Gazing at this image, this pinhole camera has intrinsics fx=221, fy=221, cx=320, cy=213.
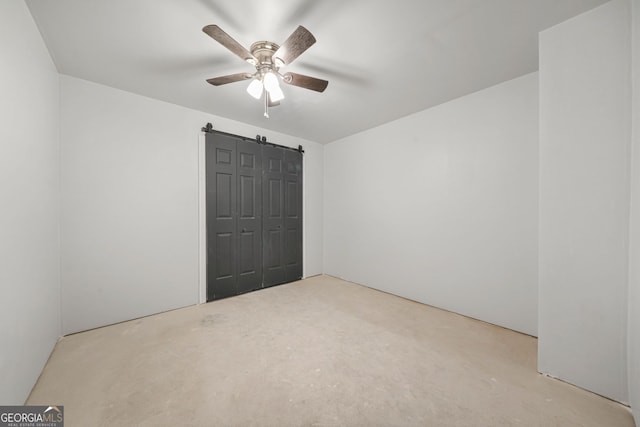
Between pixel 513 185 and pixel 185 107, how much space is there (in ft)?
13.3

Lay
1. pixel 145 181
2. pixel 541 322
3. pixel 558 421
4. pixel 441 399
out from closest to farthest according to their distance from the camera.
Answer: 1. pixel 558 421
2. pixel 441 399
3. pixel 541 322
4. pixel 145 181

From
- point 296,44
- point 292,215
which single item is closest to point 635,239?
point 296,44

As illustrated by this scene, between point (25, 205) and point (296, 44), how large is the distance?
6.92 feet

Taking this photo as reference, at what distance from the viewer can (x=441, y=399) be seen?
1.45m

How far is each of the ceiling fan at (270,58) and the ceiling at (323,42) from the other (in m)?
0.13

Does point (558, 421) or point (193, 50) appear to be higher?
point (193, 50)

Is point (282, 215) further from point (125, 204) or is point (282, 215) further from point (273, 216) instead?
point (125, 204)

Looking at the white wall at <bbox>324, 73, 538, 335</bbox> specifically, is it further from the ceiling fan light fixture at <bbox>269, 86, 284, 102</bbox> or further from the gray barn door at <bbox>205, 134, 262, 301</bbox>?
the ceiling fan light fixture at <bbox>269, 86, 284, 102</bbox>

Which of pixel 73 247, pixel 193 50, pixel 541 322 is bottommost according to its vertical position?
pixel 541 322

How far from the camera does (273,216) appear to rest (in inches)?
150

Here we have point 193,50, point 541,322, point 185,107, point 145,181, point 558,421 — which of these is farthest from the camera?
point 185,107

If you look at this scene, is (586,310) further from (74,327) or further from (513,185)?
(74,327)

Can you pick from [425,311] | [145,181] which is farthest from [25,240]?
[425,311]

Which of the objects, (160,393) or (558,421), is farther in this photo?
(160,393)
